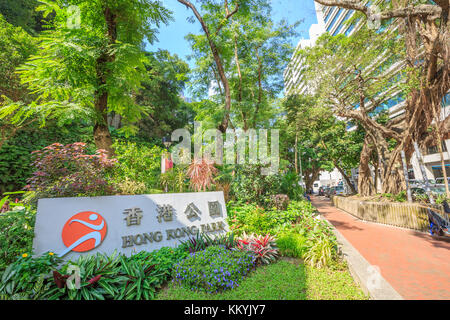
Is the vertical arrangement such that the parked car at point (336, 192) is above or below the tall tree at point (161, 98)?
below

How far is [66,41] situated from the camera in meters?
4.75

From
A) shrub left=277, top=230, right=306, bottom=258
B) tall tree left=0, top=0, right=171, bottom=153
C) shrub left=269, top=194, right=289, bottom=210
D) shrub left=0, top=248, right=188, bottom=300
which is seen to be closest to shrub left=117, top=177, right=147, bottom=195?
tall tree left=0, top=0, right=171, bottom=153

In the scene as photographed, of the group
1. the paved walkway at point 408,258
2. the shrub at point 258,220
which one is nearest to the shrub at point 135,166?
the shrub at point 258,220

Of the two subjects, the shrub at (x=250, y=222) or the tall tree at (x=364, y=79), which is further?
the tall tree at (x=364, y=79)

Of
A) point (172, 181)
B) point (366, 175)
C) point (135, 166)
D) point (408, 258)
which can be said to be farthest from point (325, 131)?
point (135, 166)

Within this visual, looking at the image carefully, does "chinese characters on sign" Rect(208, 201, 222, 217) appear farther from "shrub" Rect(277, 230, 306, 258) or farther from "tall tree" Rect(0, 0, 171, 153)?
"tall tree" Rect(0, 0, 171, 153)

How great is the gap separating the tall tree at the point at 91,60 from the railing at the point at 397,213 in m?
10.2

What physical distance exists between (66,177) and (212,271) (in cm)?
369

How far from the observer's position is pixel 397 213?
7617mm

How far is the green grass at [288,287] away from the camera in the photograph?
9.61 ft

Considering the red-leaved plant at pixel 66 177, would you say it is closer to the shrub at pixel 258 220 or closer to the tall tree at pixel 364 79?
the shrub at pixel 258 220

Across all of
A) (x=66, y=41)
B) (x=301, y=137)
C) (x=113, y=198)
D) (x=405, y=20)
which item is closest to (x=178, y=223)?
(x=113, y=198)

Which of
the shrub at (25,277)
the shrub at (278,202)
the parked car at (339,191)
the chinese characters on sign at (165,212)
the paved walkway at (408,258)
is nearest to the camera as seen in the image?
the shrub at (25,277)

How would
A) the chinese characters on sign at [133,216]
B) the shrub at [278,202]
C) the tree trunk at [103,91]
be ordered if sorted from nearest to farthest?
the chinese characters on sign at [133,216]
the tree trunk at [103,91]
the shrub at [278,202]
